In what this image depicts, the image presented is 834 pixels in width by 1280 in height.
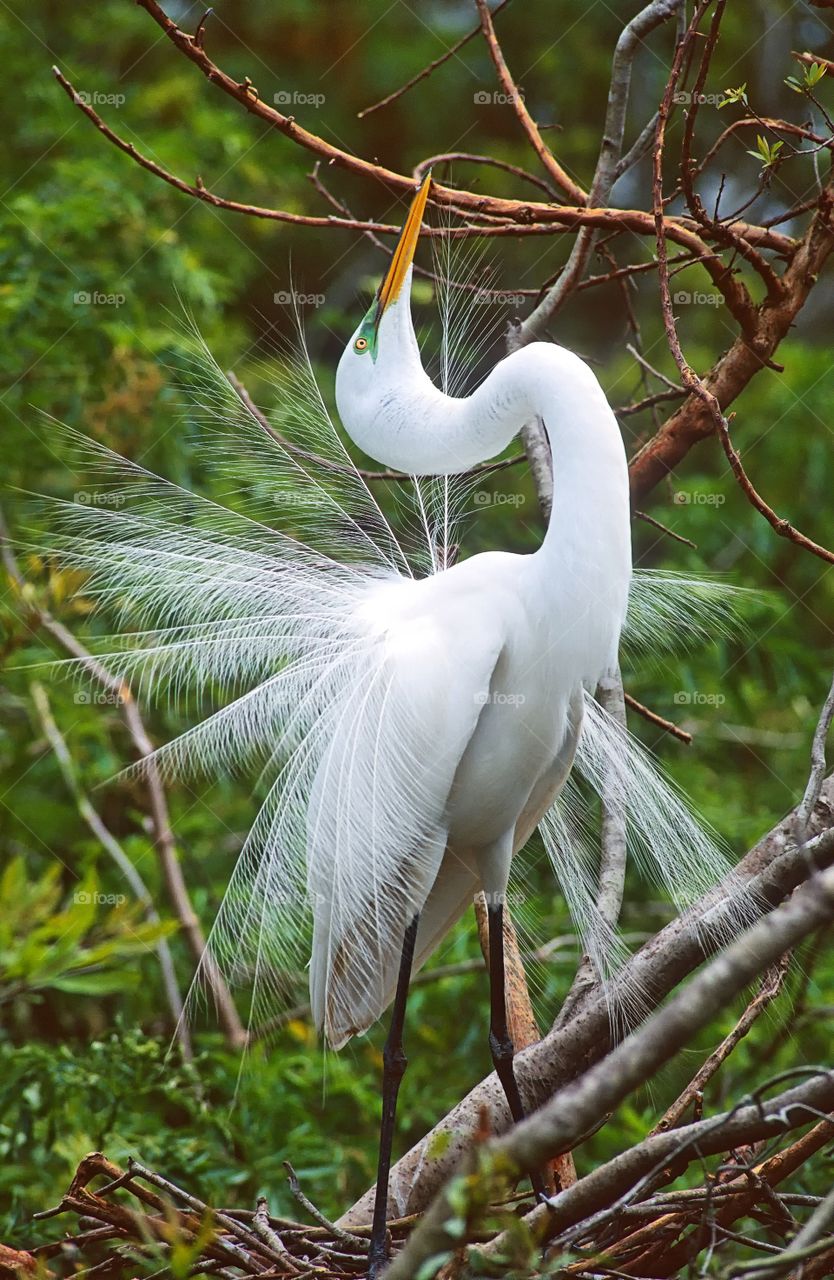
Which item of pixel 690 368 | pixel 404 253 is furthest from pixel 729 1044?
pixel 404 253

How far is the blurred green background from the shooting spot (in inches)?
121

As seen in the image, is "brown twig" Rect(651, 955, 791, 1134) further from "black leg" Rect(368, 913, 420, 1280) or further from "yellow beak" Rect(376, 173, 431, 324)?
"yellow beak" Rect(376, 173, 431, 324)

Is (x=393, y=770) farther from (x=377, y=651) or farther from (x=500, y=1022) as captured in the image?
(x=500, y=1022)

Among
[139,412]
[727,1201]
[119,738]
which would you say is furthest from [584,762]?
[119,738]

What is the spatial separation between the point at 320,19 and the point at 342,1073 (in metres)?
5.89

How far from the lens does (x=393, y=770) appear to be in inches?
91.8

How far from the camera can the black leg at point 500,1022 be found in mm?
2464

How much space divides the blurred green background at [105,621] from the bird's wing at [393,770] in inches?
17.1

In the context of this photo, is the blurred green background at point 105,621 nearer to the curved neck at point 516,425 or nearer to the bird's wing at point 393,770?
the curved neck at point 516,425

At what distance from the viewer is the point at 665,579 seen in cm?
288

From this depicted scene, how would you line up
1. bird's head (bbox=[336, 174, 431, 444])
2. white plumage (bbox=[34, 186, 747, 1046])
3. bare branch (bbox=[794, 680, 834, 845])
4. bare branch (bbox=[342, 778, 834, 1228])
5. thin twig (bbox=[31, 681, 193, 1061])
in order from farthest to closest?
thin twig (bbox=[31, 681, 193, 1061]), bird's head (bbox=[336, 174, 431, 444]), white plumage (bbox=[34, 186, 747, 1046]), bare branch (bbox=[342, 778, 834, 1228]), bare branch (bbox=[794, 680, 834, 845])

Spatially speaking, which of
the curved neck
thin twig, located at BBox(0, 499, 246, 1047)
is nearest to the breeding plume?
the curved neck

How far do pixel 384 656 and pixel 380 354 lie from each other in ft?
1.82

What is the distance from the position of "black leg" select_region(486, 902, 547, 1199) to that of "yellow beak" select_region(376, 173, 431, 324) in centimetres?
116
